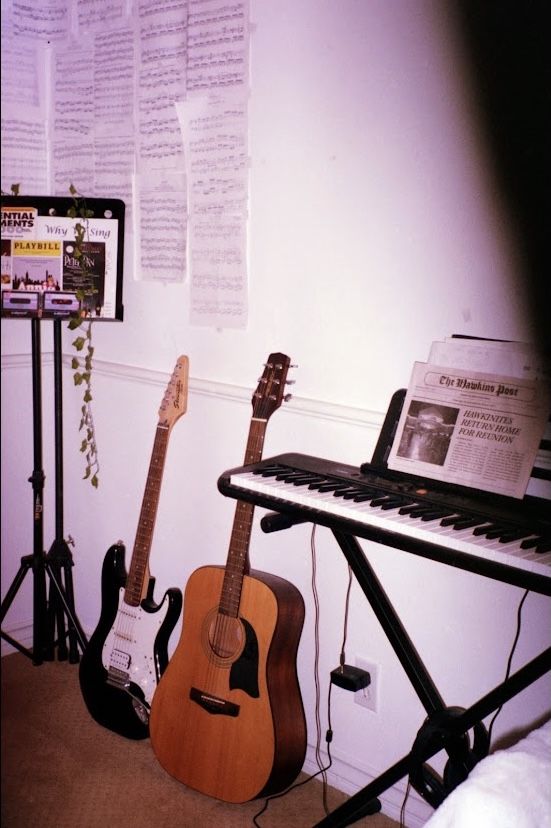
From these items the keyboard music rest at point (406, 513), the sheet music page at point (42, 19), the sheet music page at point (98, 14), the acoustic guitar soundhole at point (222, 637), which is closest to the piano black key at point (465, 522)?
the keyboard music rest at point (406, 513)

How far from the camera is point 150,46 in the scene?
2.45 metres

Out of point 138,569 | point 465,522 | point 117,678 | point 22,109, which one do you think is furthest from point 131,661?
point 22,109

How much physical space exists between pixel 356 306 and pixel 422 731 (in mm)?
1040

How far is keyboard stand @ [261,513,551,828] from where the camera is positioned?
159cm

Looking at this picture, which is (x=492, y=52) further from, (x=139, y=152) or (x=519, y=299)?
(x=139, y=152)

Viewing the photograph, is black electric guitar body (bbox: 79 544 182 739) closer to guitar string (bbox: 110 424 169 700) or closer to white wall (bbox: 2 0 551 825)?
guitar string (bbox: 110 424 169 700)

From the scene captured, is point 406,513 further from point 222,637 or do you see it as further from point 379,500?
point 222,637

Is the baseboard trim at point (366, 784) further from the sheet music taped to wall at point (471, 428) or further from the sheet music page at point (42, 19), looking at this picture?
the sheet music page at point (42, 19)

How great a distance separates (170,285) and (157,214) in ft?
0.76

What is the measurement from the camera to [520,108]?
1667 mm

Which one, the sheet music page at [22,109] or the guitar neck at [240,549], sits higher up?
the sheet music page at [22,109]

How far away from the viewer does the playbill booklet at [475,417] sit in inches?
59.5

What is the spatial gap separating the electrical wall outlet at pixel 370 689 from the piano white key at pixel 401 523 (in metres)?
0.76

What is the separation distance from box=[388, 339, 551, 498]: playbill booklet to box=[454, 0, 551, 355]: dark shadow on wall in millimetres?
160
